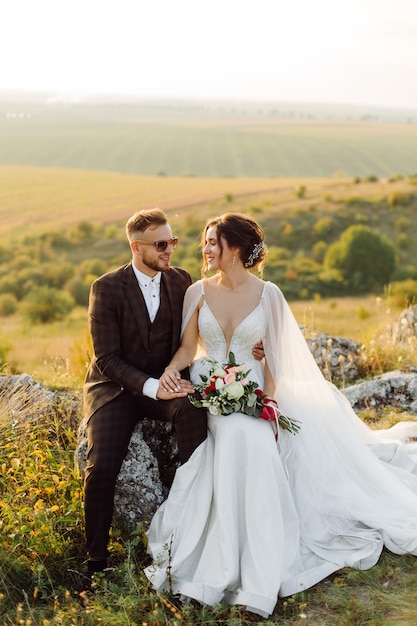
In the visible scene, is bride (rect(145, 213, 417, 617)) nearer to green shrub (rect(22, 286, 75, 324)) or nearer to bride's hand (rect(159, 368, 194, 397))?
bride's hand (rect(159, 368, 194, 397))

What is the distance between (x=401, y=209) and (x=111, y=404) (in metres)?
56.2

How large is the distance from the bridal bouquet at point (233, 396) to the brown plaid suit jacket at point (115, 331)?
494 millimetres

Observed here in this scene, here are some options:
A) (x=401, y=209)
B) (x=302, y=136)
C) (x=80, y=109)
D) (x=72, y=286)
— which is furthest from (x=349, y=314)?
(x=80, y=109)

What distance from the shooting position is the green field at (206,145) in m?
98.3

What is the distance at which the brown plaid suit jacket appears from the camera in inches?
192

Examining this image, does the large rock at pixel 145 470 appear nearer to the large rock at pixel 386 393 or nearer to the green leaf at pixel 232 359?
the green leaf at pixel 232 359

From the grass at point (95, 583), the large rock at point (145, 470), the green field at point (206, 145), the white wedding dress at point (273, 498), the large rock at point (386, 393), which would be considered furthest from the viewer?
the green field at point (206, 145)

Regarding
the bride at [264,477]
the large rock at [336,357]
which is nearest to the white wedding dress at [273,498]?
the bride at [264,477]

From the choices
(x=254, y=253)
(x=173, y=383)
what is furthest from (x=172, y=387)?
(x=254, y=253)

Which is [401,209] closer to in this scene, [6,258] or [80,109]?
[6,258]

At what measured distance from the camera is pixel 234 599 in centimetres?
405

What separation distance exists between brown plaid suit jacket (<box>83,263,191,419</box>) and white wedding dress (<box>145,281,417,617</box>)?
418 mm

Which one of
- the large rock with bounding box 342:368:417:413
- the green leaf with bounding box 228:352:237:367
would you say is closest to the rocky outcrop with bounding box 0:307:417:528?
the large rock with bounding box 342:368:417:413

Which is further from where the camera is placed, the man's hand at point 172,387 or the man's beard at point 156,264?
the man's beard at point 156,264
